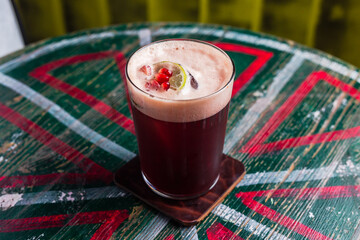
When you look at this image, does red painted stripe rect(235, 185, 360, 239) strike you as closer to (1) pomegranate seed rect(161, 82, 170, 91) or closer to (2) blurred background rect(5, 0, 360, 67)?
(1) pomegranate seed rect(161, 82, 170, 91)

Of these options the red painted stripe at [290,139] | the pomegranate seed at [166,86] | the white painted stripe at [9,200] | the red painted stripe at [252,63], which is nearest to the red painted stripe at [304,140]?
the red painted stripe at [290,139]

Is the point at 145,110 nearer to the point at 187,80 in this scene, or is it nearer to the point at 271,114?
the point at 187,80

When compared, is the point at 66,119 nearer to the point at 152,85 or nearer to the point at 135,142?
the point at 135,142

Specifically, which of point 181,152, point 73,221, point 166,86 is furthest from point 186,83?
point 73,221

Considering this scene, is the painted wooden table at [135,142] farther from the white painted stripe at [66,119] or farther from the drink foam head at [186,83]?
the drink foam head at [186,83]

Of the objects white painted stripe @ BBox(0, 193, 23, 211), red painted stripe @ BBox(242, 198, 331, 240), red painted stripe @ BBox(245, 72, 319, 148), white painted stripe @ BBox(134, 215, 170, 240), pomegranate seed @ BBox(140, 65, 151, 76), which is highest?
pomegranate seed @ BBox(140, 65, 151, 76)

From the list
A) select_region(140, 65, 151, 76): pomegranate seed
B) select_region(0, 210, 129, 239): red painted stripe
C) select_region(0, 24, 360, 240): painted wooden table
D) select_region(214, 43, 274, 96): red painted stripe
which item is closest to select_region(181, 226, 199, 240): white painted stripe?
select_region(0, 24, 360, 240): painted wooden table

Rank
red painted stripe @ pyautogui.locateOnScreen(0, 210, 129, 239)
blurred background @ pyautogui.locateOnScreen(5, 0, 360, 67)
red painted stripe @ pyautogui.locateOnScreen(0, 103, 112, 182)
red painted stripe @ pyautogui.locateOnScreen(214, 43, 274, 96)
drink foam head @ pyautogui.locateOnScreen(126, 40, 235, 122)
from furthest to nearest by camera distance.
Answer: blurred background @ pyautogui.locateOnScreen(5, 0, 360, 67), red painted stripe @ pyautogui.locateOnScreen(214, 43, 274, 96), red painted stripe @ pyautogui.locateOnScreen(0, 103, 112, 182), red painted stripe @ pyautogui.locateOnScreen(0, 210, 129, 239), drink foam head @ pyautogui.locateOnScreen(126, 40, 235, 122)

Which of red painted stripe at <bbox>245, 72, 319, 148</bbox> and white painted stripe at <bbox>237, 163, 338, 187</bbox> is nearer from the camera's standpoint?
white painted stripe at <bbox>237, 163, 338, 187</bbox>
